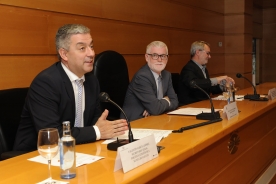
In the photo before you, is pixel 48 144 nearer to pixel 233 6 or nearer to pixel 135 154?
pixel 135 154

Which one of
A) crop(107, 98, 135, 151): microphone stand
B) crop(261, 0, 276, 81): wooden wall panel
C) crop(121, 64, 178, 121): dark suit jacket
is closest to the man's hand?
crop(107, 98, 135, 151): microphone stand

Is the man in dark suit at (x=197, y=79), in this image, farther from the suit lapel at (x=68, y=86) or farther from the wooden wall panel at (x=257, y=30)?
the wooden wall panel at (x=257, y=30)

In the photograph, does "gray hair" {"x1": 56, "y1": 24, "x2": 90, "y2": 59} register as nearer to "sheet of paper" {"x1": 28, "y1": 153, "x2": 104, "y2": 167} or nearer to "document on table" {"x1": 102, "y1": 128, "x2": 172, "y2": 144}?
"document on table" {"x1": 102, "y1": 128, "x2": 172, "y2": 144}

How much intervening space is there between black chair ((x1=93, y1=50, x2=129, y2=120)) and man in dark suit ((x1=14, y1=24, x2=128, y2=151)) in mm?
906

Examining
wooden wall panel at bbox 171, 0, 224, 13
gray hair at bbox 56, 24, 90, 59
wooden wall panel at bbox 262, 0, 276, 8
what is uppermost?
wooden wall panel at bbox 262, 0, 276, 8

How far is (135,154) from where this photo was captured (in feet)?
4.73

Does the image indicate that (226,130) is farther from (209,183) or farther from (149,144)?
(149,144)

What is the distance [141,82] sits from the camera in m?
3.03

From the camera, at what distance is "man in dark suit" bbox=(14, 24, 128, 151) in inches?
77.6

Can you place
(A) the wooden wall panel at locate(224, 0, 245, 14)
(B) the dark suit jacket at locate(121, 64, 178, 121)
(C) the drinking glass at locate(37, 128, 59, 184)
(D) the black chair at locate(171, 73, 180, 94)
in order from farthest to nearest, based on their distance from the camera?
(A) the wooden wall panel at locate(224, 0, 245, 14)
(D) the black chair at locate(171, 73, 180, 94)
(B) the dark suit jacket at locate(121, 64, 178, 121)
(C) the drinking glass at locate(37, 128, 59, 184)

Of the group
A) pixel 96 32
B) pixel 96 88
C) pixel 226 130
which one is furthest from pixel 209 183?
pixel 96 32

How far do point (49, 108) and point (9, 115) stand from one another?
1.20 ft

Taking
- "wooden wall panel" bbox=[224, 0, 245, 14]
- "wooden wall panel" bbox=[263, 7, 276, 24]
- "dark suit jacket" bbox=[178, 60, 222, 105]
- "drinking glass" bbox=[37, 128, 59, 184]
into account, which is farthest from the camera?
"wooden wall panel" bbox=[263, 7, 276, 24]

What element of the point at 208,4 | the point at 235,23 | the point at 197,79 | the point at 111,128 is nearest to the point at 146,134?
the point at 111,128
